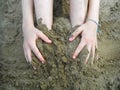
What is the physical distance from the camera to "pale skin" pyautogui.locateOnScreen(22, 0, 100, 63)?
6.14ft

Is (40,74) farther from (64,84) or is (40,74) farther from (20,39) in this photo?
(20,39)

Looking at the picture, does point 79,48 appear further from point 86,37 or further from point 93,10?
point 93,10

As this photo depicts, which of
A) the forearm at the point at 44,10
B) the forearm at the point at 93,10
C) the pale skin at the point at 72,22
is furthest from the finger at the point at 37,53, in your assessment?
the forearm at the point at 93,10

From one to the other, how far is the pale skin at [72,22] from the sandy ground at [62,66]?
59mm

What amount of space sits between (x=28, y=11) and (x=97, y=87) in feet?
1.56

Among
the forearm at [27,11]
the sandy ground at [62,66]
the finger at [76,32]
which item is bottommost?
the sandy ground at [62,66]

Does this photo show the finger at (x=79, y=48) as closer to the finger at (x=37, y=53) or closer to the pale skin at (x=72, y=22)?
the pale skin at (x=72, y=22)

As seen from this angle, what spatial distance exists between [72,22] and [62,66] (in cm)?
22

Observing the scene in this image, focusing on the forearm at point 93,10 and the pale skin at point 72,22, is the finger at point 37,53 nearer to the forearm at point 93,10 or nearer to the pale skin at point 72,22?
the pale skin at point 72,22

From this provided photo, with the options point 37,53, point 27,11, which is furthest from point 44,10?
point 37,53

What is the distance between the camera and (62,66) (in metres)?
1.88

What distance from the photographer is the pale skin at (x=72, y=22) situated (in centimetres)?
187

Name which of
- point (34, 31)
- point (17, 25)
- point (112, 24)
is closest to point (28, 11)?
point (34, 31)

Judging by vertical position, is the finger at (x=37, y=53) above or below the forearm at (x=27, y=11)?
below
